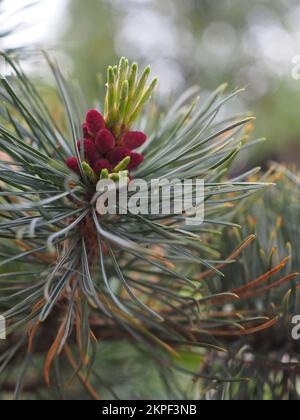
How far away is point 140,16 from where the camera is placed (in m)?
1.87

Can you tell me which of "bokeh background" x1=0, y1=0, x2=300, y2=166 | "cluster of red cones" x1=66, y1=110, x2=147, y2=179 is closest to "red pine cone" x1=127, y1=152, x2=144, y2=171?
"cluster of red cones" x1=66, y1=110, x2=147, y2=179

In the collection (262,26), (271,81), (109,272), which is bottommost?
(109,272)

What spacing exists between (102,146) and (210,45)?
1716 millimetres

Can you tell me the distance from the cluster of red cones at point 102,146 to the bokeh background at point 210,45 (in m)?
1.32

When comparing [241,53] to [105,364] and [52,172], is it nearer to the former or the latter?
[105,364]

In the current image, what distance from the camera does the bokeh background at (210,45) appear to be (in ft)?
5.41

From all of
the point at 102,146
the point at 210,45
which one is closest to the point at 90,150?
the point at 102,146

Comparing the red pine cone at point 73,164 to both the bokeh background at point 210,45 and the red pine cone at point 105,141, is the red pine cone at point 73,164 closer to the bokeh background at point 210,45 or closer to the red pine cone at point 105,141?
the red pine cone at point 105,141

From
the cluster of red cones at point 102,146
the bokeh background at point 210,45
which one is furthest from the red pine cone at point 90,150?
the bokeh background at point 210,45

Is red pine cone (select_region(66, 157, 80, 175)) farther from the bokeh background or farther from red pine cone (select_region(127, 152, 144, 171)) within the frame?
the bokeh background

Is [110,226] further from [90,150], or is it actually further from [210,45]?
[210,45]

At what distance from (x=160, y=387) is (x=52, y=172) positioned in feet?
0.86

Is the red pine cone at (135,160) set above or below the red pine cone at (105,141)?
below
